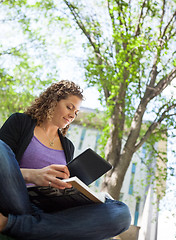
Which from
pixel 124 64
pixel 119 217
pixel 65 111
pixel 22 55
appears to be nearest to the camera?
pixel 119 217

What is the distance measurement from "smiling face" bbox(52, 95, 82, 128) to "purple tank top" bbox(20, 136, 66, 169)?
0.75ft

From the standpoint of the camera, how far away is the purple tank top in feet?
5.08

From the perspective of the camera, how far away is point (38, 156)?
62.2 inches

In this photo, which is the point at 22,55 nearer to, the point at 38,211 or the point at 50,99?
the point at 50,99

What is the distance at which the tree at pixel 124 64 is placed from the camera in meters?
4.05

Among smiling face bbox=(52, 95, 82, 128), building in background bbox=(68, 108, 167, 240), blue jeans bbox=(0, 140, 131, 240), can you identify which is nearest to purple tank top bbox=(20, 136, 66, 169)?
smiling face bbox=(52, 95, 82, 128)

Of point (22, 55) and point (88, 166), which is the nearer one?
point (88, 166)

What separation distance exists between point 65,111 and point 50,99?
0.19 meters

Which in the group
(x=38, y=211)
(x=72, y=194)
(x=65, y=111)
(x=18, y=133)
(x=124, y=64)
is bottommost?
(x=38, y=211)

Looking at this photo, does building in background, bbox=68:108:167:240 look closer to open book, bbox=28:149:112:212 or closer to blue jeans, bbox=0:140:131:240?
open book, bbox=28:149:112:212

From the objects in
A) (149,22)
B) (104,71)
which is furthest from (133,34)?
(104,71)

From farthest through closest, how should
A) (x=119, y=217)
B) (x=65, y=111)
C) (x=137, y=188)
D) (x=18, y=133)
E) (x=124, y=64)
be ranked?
(x=137, y=188)
(x=124, y=64)
(x=65, y=111)
(x=18, y=133)
(x=119, y=217)

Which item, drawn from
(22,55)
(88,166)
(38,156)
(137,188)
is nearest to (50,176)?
(88,166)

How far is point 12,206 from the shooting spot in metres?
0.96
